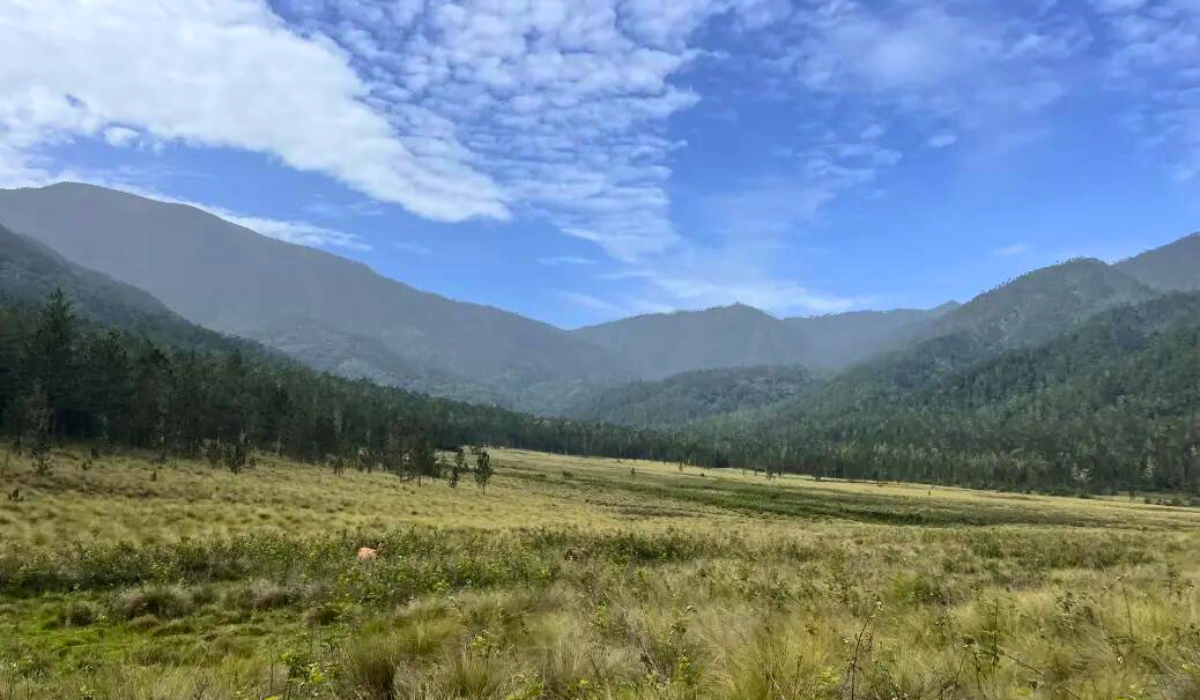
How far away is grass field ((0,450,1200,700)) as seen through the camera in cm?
552

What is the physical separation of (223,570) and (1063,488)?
17599cm

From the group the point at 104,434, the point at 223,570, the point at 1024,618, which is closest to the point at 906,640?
the point at 1024,618

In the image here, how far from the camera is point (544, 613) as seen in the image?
9.30 meters

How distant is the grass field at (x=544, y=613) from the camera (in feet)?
18.1

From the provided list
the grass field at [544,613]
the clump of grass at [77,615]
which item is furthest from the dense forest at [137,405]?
the clump of grass at [77,615]

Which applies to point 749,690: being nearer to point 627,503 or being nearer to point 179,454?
point 627,503

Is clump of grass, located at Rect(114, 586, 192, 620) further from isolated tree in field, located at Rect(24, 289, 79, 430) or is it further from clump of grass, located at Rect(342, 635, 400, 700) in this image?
isolated tree in field, located at Rect(24, 289, 79, 430)

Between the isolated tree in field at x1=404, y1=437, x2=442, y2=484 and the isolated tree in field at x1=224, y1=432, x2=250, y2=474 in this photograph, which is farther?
the isolated tree in field at x1=404, y1=437, x2=442, y2=484

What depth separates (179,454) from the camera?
66188 mm

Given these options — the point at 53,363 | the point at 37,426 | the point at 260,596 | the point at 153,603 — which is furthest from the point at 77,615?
the point at 53,363

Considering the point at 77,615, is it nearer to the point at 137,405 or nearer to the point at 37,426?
the point at 37,426

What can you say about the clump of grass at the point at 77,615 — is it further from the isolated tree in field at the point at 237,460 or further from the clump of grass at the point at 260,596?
the isolated tree in field at the point at 237,460

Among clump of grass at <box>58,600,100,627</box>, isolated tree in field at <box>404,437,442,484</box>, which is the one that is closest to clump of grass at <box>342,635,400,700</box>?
clump of grass at <box>58,600,100,627</box>

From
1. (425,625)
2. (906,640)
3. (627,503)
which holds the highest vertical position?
(906,640)
